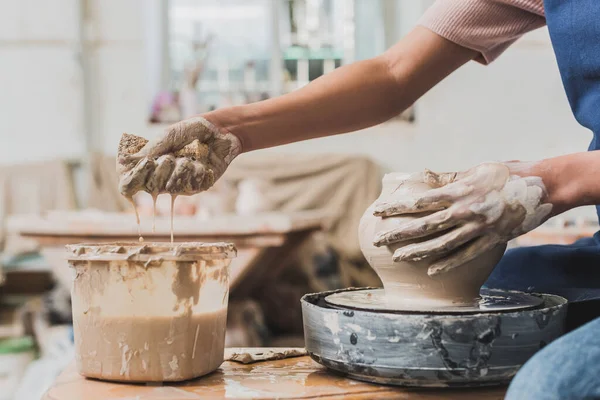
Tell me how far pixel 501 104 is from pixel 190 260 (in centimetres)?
452

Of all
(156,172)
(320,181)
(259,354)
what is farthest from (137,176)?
(320,181)

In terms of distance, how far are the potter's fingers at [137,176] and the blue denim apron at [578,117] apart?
753mm

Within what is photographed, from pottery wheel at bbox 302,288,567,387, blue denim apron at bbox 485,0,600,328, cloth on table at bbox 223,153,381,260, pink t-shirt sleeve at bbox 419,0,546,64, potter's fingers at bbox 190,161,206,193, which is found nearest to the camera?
pottery wheel at bbox 302,288,567,387

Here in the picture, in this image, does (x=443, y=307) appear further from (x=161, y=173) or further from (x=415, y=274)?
(x=161, y=173)

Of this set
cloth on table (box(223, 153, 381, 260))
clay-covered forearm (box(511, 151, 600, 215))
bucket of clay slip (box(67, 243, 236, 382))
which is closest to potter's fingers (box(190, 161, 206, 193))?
bucket of clay slip (box(67, 243, 236, 382))

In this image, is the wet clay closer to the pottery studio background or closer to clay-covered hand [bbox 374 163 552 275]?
clay-covered hand [bbox 374 163 552 275]

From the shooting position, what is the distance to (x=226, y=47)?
5.58 metres

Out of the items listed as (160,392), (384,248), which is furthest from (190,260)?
(384,248)

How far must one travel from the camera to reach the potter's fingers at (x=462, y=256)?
1134 millimetres

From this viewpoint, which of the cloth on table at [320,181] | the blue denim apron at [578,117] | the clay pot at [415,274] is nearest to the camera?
the clay pot at [415,274]

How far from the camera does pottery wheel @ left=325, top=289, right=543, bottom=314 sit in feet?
3.66

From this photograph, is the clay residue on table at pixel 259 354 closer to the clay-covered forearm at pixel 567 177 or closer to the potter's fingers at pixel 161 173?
the potter's fingers at pixel 161 173

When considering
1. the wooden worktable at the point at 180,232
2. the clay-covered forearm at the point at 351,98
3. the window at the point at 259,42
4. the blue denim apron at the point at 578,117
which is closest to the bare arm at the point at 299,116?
the clay-covered forearm at the point at 351,98

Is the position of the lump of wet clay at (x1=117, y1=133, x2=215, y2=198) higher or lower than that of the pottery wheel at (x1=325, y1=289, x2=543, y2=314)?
higher
